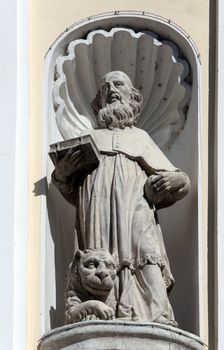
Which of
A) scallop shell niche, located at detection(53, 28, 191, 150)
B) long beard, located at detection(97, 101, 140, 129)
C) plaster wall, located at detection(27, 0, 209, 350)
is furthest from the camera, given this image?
scallop shell niche, located at detection(53, 28, 191, 150)

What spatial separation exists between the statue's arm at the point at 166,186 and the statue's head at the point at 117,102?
1.25ft

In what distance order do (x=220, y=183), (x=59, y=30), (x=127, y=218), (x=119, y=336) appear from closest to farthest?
1. (x=119, y=336)
2. (x=127, y=218)
3. (x=220, y=183)
4. (x=59, y=30)

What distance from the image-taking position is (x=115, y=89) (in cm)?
926

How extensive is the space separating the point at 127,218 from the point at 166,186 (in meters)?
0.24

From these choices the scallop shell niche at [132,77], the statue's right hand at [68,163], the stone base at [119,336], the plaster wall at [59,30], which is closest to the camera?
the stone base at [119,336]

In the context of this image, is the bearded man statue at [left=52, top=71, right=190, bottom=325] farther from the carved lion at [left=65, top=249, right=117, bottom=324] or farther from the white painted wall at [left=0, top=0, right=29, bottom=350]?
the white painted wall at [left=0, top=0, right=29, bottom=350]

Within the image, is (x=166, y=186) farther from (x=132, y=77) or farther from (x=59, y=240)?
(x=132, y=77)

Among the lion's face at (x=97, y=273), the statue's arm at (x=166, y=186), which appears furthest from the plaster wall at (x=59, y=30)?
the lion's face at (x=97, y=273)

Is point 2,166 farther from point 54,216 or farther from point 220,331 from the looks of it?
point 220,331

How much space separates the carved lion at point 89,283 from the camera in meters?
8.52

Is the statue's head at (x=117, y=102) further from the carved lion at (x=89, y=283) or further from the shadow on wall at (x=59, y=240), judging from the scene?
the carved lion at (x=89, y=283)

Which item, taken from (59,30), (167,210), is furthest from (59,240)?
(59,30)

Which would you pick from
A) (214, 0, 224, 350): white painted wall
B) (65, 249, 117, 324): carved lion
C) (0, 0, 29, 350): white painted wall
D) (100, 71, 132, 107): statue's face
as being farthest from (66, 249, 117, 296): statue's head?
(100, 71, 132, 107): statue's face

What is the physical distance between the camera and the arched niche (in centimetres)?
893
